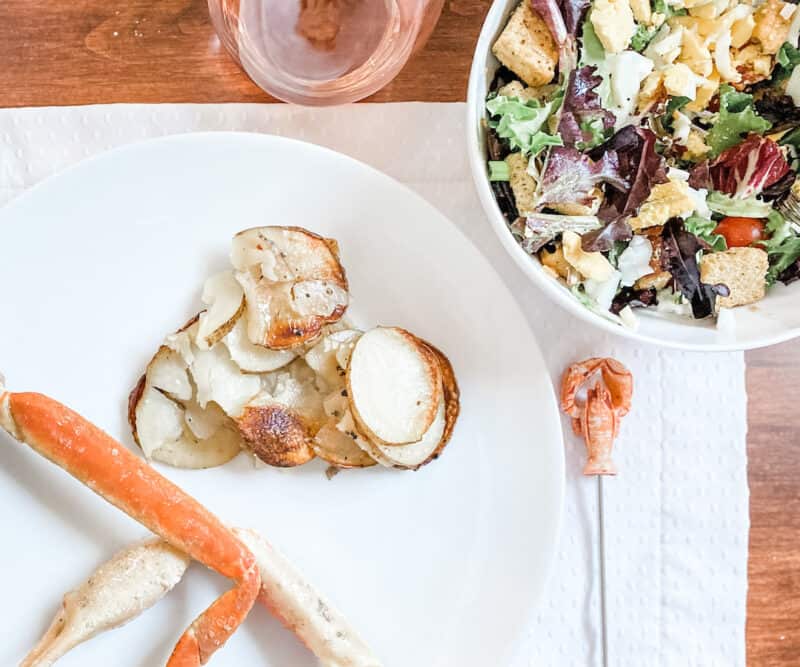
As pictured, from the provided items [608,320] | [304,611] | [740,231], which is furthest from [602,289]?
[304,611]

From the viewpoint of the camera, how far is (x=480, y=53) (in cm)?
72

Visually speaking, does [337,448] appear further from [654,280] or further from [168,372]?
[654,280]

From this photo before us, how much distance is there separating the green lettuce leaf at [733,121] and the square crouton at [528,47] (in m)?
0.14

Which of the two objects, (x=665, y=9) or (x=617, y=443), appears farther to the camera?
(x=617, y=443)

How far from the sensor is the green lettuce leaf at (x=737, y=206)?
29.2 inches

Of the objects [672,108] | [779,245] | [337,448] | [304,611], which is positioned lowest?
[304,611]

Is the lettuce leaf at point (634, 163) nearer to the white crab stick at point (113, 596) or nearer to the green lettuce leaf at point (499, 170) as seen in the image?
the green lettuce leaf at point (499, 170)

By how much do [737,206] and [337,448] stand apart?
38cm

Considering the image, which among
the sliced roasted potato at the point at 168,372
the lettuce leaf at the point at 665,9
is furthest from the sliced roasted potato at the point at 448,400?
the lettuce leaf at the point at 665,9

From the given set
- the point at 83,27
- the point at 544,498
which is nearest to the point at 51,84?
the point at 83,27

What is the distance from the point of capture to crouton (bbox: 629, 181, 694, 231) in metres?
0.72

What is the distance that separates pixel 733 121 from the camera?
2.42ft

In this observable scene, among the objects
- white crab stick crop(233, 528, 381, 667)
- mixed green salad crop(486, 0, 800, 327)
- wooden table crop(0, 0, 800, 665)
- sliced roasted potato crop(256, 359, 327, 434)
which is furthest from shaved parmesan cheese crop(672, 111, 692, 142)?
white crab stick crop(233, 528, 381, 667)

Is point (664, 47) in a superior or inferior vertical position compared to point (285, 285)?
superior
